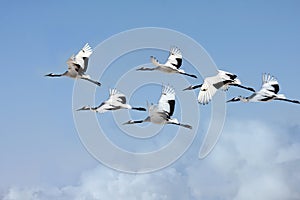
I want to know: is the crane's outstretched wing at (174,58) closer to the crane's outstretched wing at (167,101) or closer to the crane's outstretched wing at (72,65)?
the crane's outstretched wing at (167,101)

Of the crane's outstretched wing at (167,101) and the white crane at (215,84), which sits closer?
the white crane at (215,84)

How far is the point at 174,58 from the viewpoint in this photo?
4412 centimetres

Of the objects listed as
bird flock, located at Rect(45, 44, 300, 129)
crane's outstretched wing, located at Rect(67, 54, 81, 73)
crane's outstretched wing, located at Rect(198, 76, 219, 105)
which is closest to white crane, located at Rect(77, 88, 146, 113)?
bird flock, located at Rect(45, 44, 300, 129)

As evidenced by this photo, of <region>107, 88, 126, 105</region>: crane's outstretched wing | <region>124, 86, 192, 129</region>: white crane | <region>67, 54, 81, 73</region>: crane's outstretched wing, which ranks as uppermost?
<region>67, 54, 81, 73</region>: crane's outstretched wing

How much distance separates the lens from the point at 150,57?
1656 inches

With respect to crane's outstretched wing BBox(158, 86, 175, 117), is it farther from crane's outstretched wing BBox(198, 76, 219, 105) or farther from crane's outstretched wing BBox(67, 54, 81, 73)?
crane's outstretched wing BBox(67, 54, 81, 73)

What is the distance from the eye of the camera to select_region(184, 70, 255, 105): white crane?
1617 inches

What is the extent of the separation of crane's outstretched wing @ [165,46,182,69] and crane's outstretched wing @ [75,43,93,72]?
4.11 meters

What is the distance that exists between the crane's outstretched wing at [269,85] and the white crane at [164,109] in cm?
479

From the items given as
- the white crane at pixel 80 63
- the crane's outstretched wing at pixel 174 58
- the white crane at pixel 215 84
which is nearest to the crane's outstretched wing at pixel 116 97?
the white crane at pixel 80 63

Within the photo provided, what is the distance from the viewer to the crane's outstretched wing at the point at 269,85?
43156mm

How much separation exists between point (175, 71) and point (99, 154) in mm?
5846

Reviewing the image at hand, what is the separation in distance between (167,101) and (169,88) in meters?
0.74

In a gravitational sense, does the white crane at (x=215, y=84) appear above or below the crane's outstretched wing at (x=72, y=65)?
below
